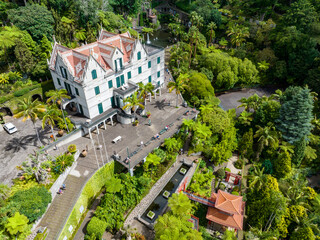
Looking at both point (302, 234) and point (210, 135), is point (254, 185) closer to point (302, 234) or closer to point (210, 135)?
point (302, 234)

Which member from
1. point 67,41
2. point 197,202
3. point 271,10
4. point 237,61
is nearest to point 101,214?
point 197,202

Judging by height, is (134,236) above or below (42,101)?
below

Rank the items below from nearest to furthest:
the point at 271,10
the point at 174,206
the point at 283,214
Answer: the point at 174,206
the point at 283,214
the point at 271,10

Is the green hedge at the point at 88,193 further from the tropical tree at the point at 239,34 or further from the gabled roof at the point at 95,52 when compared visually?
the tropical tree at the point at 239,34

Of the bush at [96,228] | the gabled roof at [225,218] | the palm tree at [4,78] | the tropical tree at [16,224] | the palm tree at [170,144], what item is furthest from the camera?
the palm tree at [4,78]

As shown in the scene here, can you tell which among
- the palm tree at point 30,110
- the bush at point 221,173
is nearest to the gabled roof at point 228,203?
the bush at point 221,173

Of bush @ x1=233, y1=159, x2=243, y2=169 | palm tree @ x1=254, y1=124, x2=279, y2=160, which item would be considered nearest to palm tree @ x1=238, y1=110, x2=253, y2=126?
palm tree @ x1=254, y1=124, x2=279, y2=160
